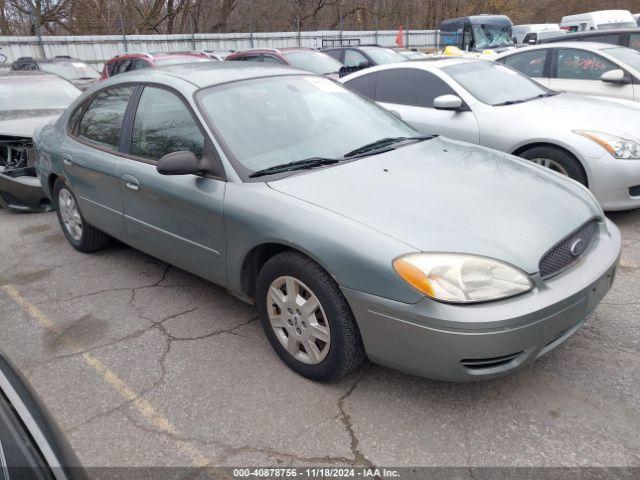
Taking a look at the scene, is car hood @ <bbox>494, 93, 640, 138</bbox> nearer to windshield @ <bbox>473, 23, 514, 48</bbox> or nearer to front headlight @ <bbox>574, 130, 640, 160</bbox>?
front headlight @ <bbox>574, 130, 640, 160</bbox>

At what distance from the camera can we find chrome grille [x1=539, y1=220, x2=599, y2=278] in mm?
2467

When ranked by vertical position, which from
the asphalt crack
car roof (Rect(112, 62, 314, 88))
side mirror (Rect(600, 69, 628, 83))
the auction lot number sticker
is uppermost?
car roof (Rect(112, 62, 314, 88))

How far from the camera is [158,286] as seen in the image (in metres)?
4.08

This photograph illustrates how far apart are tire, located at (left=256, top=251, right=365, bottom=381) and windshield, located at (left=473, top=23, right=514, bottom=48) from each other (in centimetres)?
1942

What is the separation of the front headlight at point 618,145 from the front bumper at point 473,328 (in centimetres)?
251

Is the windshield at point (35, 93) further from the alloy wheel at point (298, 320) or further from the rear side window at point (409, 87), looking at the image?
the alloy wheel at point (298, 320)

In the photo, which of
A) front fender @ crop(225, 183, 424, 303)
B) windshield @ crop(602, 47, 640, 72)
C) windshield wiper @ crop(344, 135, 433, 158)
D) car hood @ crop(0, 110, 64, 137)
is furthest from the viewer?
windshield @ crop(602, 47, 640, 72)

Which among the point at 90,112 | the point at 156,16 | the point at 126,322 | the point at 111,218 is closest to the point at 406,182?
the point at 126,322

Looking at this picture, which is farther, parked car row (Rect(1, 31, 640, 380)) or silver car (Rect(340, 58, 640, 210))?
silver car (Rect(340, 58, 640, 210))

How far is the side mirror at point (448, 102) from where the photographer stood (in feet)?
17.3

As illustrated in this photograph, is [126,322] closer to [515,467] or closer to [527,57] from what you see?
[515,467]

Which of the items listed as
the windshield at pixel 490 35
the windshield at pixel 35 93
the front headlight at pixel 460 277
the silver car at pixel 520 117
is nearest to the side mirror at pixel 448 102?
the silver car at pixel 520 117

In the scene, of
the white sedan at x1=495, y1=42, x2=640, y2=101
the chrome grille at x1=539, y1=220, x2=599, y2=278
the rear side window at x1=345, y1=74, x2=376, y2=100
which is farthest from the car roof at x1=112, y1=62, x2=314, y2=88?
the white sedan at x1=495, y1=42, x2=640, y2=101

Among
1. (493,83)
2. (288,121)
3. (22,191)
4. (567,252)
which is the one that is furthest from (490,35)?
(567,252)
